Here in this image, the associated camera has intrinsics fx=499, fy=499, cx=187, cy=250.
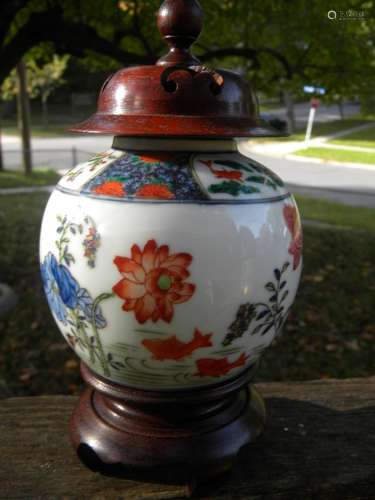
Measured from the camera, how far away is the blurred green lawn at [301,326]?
288cm

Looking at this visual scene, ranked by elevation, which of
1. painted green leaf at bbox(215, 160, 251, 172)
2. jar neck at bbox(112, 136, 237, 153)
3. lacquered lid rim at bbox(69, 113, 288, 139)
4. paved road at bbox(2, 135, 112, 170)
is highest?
lacquered lid rim at bbox(69, 113, 288, 139)

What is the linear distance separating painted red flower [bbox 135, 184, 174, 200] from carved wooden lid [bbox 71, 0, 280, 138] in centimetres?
12

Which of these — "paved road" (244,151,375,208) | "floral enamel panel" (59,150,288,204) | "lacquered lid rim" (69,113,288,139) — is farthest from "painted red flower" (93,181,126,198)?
"paved road" (244,151,375,208)

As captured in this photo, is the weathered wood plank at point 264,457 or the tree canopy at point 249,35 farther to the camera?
the tree canopy at point 249,35

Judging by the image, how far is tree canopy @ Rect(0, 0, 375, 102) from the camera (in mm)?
3121

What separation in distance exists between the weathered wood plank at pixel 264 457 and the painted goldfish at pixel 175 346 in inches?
16.3

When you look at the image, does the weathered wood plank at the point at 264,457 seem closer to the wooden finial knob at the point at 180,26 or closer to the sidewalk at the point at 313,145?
the wooden finial knob at the point at 180,26

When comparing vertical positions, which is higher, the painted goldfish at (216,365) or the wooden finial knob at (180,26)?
the wooden finial knob at (180,26)

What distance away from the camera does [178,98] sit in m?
1.15

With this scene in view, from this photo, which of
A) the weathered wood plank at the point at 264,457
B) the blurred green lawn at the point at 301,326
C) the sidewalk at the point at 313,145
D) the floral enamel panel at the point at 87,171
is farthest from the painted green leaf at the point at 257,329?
the sidewalk at the point at 313,145

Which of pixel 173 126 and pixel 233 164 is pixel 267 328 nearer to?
pixel 233 164

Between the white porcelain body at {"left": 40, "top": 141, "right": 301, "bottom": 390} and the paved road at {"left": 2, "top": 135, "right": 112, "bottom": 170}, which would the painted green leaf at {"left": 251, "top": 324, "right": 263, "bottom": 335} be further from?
the paved road at {"left": 2, "top": 135, "right": 112, "bottom": 170}

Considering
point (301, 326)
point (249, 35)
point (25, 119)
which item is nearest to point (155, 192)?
point (301, 326)

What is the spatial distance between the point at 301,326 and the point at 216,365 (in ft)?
7.40
